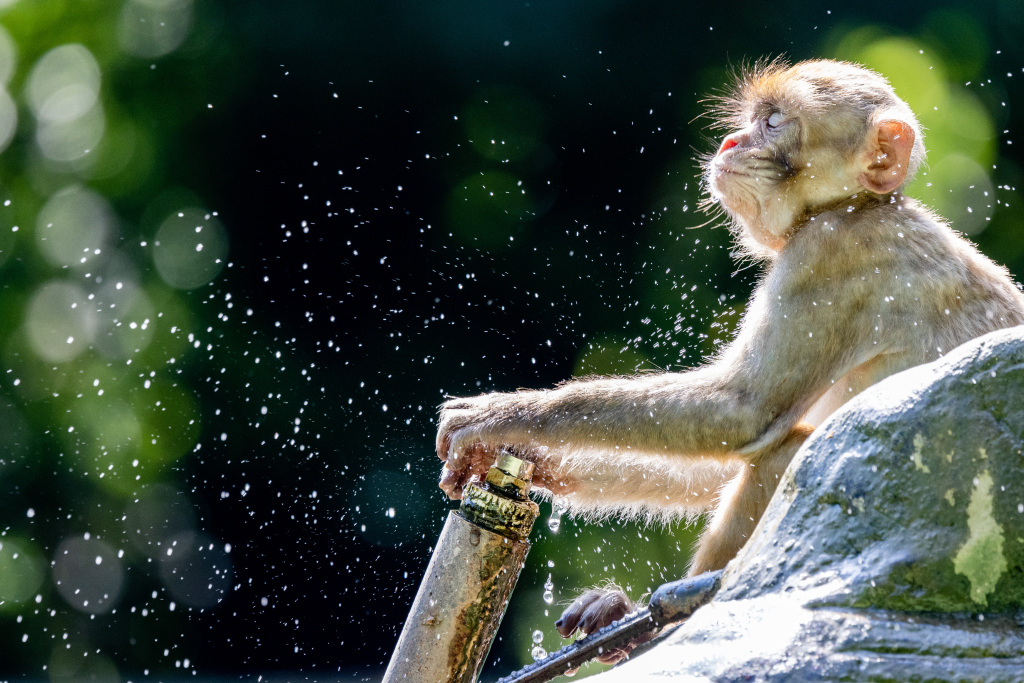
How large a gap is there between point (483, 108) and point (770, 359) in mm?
6704

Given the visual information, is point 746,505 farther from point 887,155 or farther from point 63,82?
point 63,82

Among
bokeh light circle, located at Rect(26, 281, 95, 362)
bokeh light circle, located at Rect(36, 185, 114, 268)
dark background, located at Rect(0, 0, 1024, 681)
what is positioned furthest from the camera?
bokeh light circle, located at Rect(36, 185, 114, 268)

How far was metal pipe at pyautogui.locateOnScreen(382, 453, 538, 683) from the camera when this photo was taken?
2.41m

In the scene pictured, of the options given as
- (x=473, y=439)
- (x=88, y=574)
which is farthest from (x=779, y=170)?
(x=88, y=574)

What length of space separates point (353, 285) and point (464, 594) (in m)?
6.86

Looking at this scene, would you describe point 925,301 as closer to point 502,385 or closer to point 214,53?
point 502,385

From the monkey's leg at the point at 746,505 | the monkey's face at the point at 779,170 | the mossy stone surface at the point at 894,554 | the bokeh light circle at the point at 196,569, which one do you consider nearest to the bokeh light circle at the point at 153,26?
the bokeh light circle at the point at 196,569

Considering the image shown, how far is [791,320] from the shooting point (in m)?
3.04

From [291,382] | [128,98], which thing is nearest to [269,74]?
[128,98]

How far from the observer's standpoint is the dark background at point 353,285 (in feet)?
27.4

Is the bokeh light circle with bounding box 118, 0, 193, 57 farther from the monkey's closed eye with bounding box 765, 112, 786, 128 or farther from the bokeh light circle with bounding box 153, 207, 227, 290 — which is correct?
the monkey's closed eye with bounding box 765, 112, 786, 128

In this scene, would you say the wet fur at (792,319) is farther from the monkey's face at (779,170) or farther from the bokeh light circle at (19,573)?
the bokeh light circle at (19,573)

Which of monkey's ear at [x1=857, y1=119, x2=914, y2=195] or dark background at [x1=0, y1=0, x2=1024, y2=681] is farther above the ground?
dark background at [x1=0, y1=0, x2=1024, y2=681]

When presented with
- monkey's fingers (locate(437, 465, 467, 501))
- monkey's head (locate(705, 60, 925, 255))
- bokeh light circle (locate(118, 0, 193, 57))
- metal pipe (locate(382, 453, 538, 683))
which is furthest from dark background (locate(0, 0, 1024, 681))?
metal pipe (locate(382, 453, 538, 683))
